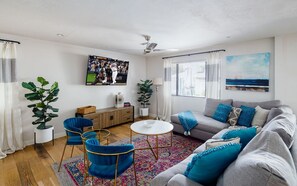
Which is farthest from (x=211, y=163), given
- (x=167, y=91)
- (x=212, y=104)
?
(x=167, y=91)

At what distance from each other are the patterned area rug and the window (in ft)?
5.73

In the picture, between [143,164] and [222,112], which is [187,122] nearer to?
[222,112]

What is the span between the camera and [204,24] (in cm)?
258

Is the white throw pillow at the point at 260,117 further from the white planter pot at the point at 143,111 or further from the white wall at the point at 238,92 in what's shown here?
the white planter pot at the point at 143,111

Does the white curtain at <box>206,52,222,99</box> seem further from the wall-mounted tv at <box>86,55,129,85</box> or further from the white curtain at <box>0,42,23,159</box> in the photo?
the white curtain at <box>0,42,23,159</box>

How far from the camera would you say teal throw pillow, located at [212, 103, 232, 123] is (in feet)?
11.2

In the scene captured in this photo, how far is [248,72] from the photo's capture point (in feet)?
11.9

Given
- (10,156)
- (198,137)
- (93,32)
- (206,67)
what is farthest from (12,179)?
(206,67)

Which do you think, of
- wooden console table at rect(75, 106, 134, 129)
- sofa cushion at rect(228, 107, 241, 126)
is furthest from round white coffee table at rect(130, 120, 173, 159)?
wooden console table at rect(75, 106, 134, 129)

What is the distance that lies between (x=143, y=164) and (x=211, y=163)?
1.67 meters

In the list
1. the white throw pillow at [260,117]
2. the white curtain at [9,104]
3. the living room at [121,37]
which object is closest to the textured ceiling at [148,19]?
the living room at [121,37]

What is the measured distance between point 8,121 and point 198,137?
3.99 m

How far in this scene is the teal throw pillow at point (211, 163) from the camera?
3.92 feet

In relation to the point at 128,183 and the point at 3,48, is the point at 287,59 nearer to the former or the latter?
the point at 128,183
